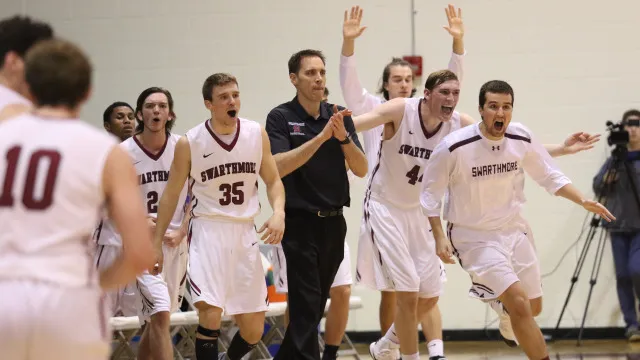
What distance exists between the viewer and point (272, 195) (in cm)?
569

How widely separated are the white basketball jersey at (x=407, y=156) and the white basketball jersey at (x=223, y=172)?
138 centimetres

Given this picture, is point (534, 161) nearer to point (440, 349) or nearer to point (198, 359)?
point (440, 349)

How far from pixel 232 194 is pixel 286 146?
0.60 meters

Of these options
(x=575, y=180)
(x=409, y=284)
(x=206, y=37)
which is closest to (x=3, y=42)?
(x=409, y=284)

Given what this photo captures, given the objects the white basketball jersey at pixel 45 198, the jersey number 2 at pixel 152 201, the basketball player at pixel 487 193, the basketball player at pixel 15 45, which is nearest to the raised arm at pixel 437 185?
the basketball player at pixel 487 193

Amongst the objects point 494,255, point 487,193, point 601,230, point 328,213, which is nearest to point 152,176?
point 328,213

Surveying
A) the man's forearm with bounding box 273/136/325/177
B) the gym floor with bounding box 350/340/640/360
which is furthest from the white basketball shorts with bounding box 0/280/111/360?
the gym floor with bounding box 350/340/640/360

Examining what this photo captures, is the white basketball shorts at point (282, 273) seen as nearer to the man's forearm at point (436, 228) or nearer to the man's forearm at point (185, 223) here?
the man's forearm at point (185, 223)

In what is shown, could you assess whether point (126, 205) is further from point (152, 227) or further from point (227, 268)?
point (152, 227)

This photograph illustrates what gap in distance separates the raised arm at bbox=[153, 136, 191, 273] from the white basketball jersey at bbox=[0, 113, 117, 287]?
9.41ft

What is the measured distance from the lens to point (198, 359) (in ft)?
19.3

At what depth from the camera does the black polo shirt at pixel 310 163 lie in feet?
20.3

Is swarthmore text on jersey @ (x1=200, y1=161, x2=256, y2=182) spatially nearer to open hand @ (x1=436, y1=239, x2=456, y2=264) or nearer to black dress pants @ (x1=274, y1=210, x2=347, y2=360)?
black dress pants @ (x1=274, y1=210, x2=347, y2=360)

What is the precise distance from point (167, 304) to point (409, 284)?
5.76ft
